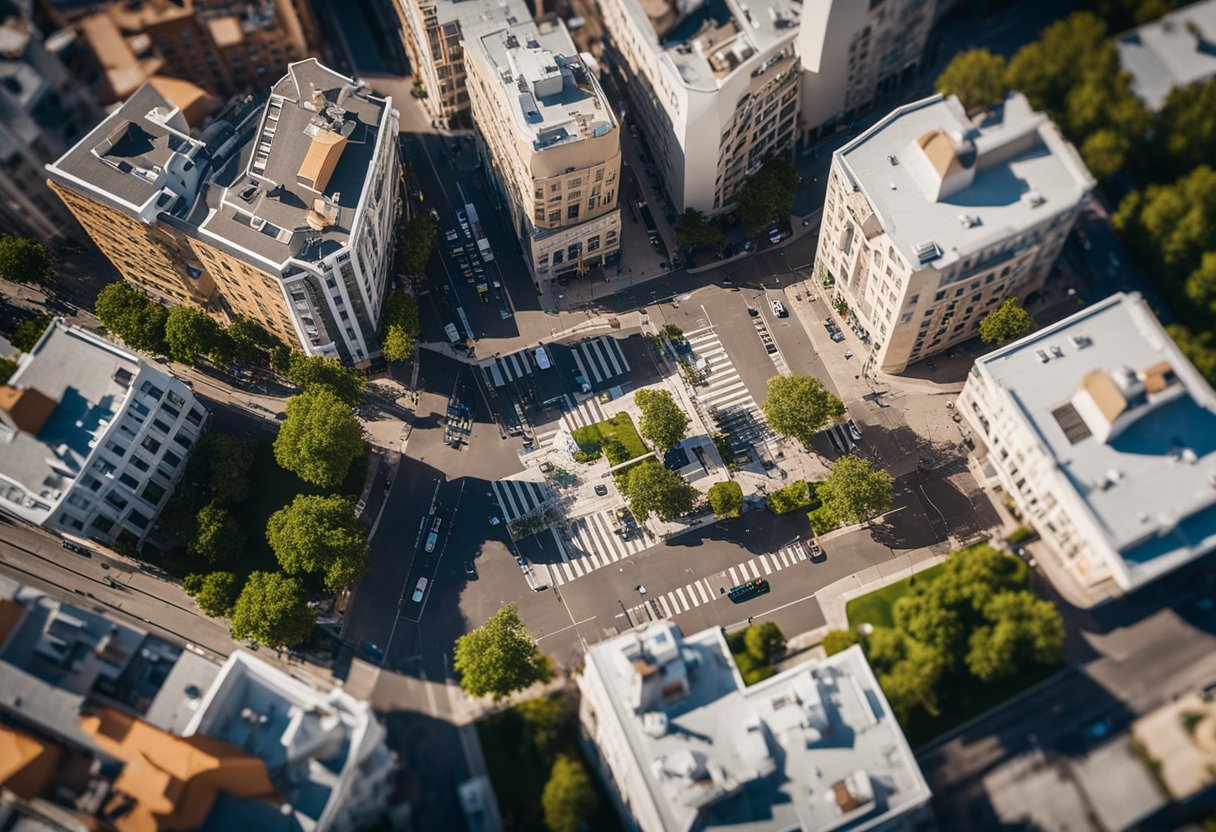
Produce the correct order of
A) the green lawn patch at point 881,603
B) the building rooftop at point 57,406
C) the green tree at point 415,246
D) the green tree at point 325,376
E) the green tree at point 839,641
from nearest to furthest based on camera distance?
the green tree at point 839,641, the building rooftop at point 57,406, the green lawn patch at point 881,603, the green tree at point 325,376, the green tree at point 415,246

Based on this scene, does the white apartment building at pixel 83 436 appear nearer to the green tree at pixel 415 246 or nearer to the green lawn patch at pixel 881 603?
the green tree at pixel 415 246

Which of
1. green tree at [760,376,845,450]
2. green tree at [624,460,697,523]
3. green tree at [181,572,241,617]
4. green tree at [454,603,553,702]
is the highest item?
green tree at [181,572,241,617]

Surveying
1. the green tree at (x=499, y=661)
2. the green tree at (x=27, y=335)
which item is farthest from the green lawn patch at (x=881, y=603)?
the green tree at (x=27, y=335)

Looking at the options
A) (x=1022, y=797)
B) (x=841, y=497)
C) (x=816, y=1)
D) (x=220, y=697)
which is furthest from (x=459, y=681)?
(x=816, y=1)

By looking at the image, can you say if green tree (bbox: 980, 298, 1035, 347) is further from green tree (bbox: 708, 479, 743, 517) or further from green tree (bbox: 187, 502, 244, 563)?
green tree (bbox: 187, 502, 244, 563)

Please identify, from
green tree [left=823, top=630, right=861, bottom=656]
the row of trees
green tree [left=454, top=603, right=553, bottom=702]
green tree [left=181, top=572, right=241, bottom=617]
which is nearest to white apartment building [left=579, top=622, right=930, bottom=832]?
green tree [left=823, top=630, right=861, bottom=656]

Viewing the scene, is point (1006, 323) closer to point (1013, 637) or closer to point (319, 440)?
point (1013, 637)
